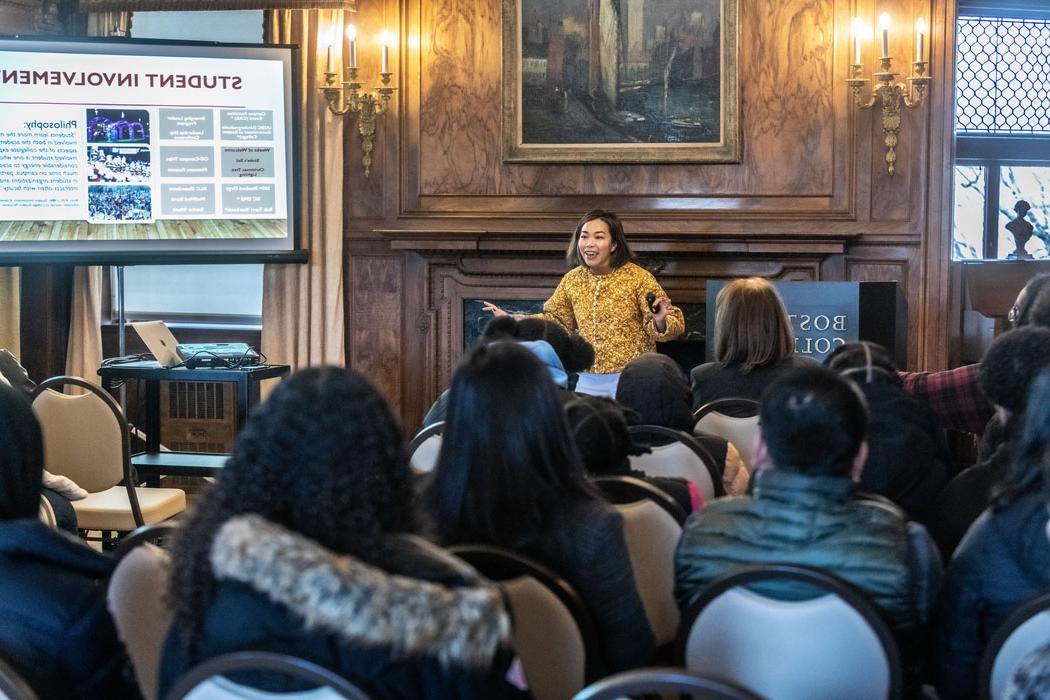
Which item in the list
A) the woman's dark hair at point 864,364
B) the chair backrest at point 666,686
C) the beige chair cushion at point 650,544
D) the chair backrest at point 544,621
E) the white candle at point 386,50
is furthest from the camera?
the white candle at point 386,50

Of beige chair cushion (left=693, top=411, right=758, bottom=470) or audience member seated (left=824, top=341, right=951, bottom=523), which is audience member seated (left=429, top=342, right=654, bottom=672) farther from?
beige chair cushion (left=693, top=411, right=758, bottom=470)

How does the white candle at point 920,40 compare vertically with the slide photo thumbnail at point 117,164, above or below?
above

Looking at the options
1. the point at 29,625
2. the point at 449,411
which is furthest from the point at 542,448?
the point at 29,625

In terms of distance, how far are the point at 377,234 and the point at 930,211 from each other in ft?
9.62

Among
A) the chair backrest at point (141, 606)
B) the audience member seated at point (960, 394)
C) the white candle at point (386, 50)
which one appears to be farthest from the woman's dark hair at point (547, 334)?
the white candle at point (386, 50)

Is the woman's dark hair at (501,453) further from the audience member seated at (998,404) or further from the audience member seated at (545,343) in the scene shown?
the audience member seated at (545,343)

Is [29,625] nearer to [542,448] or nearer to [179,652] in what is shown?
[179,652]

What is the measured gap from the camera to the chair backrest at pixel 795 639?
171 cm

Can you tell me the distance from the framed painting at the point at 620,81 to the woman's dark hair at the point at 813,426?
4.35 metres

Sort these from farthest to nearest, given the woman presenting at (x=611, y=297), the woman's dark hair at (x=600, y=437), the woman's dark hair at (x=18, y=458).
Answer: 1. the woman presenting at (x=611, y=297)
2. the woman's dark hair at (x=600, y=437)
3. the woman's dark hair at (x=18, y=458)

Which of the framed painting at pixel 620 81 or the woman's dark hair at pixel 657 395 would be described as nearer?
the woman's dark hair at pixel 657 395

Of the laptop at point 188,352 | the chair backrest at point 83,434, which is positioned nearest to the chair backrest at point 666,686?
the chair backrest at point 83,434

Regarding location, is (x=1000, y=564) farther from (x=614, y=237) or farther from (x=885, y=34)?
(x=885, y=34)

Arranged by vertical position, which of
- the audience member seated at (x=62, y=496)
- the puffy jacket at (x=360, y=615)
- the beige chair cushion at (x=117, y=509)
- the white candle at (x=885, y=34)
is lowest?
the beige chair cushion at (x=117, y=509)
